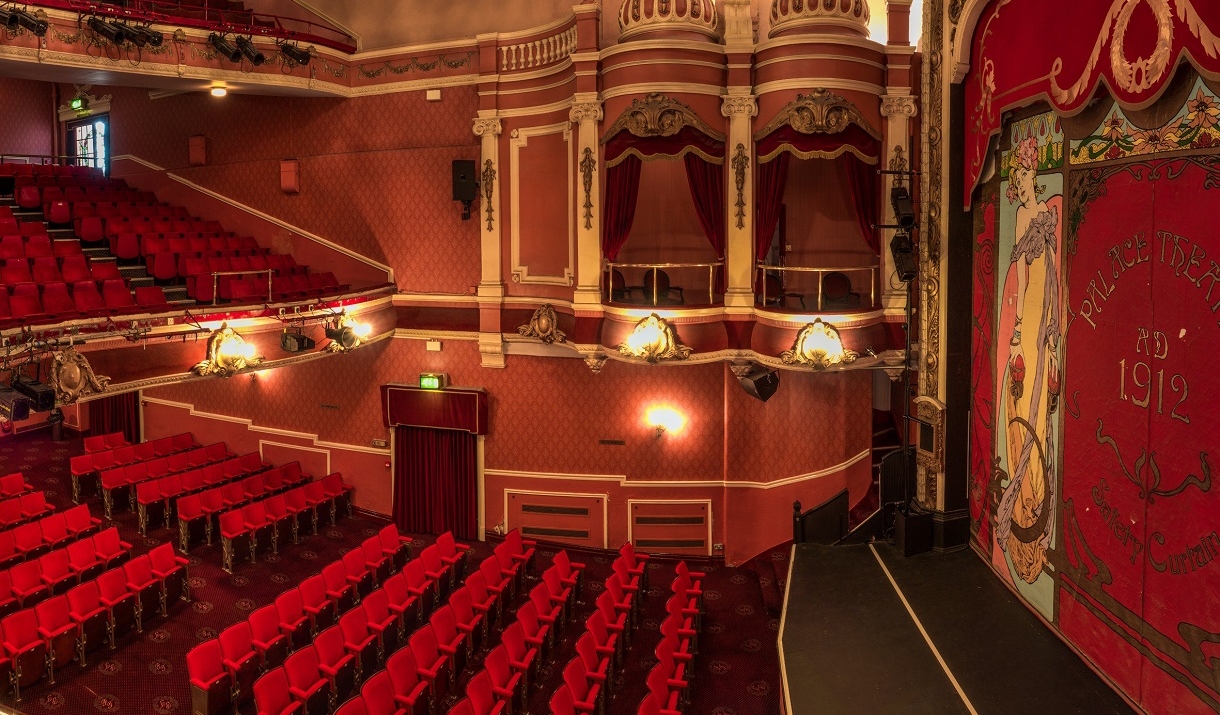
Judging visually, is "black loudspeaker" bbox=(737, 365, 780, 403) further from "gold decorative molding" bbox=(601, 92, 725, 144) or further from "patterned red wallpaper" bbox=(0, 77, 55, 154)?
"patterned red wallpaper" bbox=(0, 77, 55, 154)

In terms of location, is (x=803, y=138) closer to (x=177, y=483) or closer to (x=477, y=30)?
(x=477, y=30)

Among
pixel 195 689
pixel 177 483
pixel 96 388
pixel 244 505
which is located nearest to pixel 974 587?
pixel 195 689

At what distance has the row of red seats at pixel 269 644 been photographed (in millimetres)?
6199

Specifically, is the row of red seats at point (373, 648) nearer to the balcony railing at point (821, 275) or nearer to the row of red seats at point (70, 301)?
the row of red seats at point (70, 301)

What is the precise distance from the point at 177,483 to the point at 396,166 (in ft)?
15.1

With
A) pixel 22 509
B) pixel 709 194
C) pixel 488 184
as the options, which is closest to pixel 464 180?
pixel 488 184

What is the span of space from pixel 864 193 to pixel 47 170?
10811 mm

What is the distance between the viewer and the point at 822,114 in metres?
8.09

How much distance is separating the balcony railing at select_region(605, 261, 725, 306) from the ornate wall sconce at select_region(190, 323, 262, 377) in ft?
12.0

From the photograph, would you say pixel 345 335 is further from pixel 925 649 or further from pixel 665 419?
pixel 925 649

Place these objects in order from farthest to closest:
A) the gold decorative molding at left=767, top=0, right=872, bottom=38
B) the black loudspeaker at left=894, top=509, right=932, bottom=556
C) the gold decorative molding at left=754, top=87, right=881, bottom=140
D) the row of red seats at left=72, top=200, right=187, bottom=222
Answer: the row of red seats at left=72, top=200, right=187, bottom=222 → the gold decorative molding at left=767, top=0, right=872, bottom=38 → the gold decorative molding at left=754, top=87, right=881, bottom=140 → the black loudspeaker at left=894, top=509, right=932, bottom=556

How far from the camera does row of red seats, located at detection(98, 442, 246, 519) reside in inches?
403

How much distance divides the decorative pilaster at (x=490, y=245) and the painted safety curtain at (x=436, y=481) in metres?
1.19

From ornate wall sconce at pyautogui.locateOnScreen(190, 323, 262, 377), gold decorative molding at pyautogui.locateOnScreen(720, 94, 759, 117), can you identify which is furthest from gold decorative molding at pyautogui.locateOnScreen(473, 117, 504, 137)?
ornate wall sconce at pyautogui.locateOnScreen(190, 323, 262, 377)
